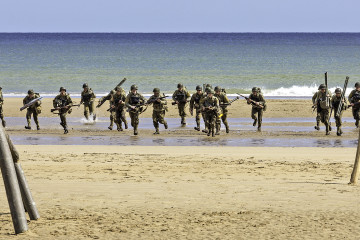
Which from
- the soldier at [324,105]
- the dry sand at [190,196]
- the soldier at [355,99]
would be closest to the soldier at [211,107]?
the soldier at [324,105]

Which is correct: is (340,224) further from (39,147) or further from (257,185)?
(39,147)

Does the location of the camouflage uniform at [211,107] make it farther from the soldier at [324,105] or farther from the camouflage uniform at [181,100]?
the camouflage uniform at [181,100]

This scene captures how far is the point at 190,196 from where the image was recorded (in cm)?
1386

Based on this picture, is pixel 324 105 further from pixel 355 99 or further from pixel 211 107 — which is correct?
pixel 211 107

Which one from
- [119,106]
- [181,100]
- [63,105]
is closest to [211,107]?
[119,106]

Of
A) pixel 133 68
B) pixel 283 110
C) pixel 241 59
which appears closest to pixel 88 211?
pixel 283 110

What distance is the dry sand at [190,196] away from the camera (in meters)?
11.5

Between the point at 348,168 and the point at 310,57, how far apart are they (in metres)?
84.1

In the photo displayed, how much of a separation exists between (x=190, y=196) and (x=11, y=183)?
13.2 ft

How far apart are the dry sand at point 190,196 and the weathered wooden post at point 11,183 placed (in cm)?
28

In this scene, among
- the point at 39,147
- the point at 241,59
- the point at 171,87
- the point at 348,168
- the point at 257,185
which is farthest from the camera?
the point at 241,59

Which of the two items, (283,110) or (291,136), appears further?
(283,110)

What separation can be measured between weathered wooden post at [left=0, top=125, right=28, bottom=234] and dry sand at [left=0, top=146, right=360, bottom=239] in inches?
10.9

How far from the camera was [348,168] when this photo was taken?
1728cm
